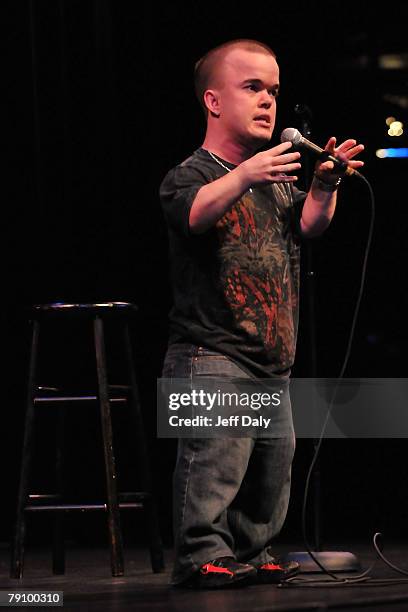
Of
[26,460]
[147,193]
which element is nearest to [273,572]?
[26,460]

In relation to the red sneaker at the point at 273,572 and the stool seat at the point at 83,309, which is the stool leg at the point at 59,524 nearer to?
the stool seat at the point at 83,309

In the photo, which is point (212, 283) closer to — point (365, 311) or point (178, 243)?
point (178, 243)

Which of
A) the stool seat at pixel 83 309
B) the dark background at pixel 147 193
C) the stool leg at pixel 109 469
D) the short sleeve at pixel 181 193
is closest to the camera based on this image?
the short sleeve at pixel 181 193

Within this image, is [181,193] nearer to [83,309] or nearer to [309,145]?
[309,145]

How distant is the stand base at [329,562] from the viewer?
9.08ft

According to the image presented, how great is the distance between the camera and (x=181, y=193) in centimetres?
253

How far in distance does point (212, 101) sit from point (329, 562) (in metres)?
1.14

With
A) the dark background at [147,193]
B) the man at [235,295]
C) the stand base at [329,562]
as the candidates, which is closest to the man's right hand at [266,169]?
the man at [235,295]

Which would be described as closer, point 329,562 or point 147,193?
point 329,562

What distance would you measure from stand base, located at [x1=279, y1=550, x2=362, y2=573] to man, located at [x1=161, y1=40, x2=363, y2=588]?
180mm

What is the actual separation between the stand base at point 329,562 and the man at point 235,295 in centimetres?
18

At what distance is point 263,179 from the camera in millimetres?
2375

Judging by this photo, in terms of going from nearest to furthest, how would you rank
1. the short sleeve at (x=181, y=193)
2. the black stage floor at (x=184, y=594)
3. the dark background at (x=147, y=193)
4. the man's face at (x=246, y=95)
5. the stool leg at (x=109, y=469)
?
1. the black stage floor at (x=184, y=594)
2. the short sleeve at (x=181, y=193)
3. the man's face at (x=246, y=95)
4. the stool leg at (x=109, y=469)
5. the dark background at (x=147, y=193)

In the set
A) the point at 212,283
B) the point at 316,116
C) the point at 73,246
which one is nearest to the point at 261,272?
the point at 212,283
